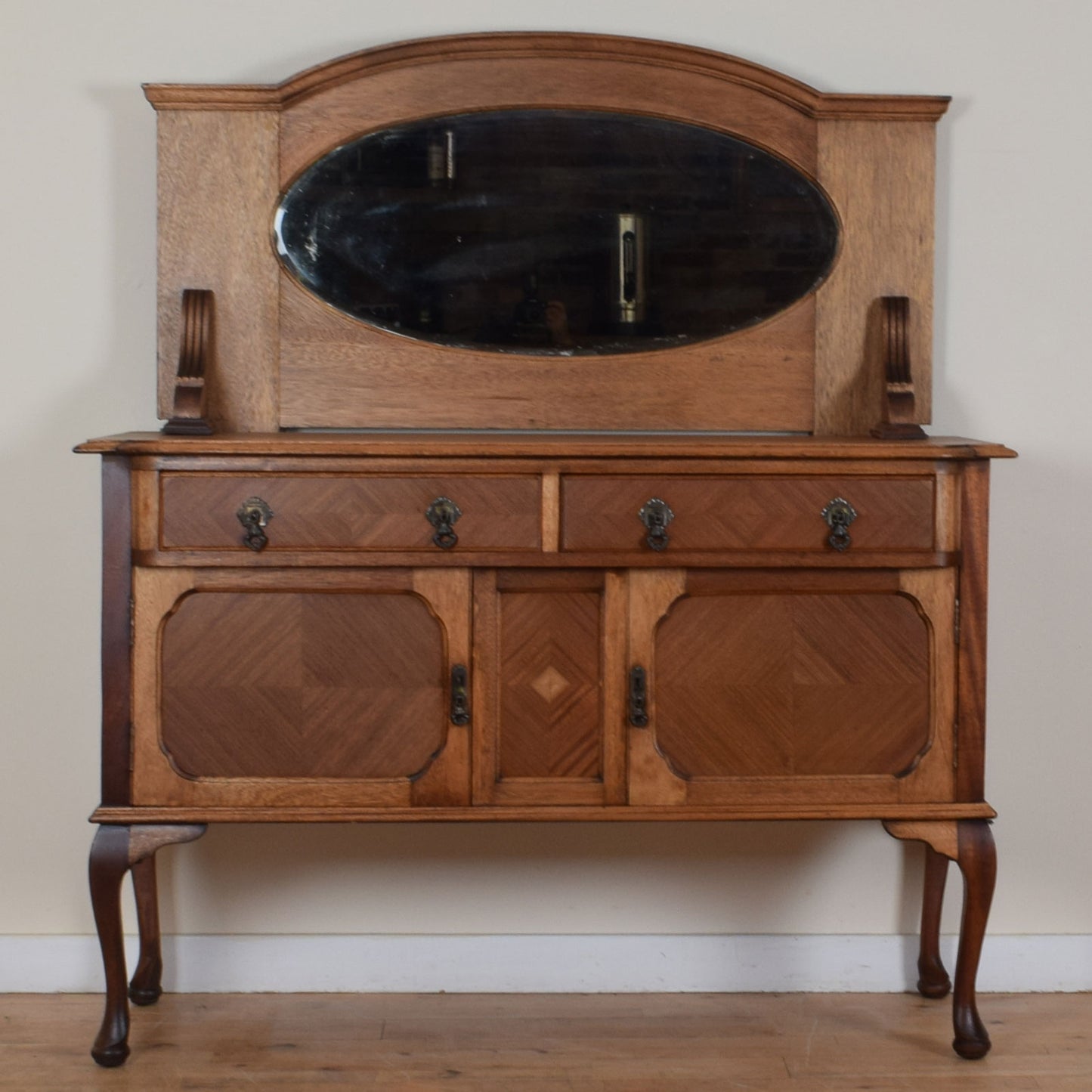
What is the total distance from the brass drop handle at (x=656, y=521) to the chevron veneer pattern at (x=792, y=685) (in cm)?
12

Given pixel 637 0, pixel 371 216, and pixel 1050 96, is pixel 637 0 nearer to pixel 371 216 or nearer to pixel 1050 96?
pixel 371 216

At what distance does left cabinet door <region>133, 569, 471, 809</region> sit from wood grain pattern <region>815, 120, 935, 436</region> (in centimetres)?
94

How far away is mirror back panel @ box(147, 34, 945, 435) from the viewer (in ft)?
8.28

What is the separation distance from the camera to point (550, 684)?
2.18 metres

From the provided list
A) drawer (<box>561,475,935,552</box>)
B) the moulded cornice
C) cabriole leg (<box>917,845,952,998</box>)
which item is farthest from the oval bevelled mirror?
cabriole leg (<box>917,845,952,998</box>)

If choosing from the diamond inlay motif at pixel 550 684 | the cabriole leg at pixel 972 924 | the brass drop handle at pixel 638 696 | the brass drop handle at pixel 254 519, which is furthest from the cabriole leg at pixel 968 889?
the brass drop handle at pixel 254 519

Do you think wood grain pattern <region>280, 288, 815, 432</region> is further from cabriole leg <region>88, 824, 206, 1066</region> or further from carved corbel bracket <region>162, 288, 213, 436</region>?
cabriole leg <region>88, 824, 206, 1066</region>

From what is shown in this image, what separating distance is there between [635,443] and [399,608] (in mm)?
488

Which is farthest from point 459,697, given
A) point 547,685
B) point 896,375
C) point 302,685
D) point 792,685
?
point 896,375

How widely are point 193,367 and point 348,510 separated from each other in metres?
0.52

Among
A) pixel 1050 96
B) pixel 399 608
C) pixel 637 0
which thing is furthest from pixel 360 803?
pixel 1050 96

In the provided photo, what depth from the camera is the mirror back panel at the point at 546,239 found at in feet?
8.28

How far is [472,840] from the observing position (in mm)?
2672

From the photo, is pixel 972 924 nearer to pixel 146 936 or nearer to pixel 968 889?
pixel 968 889
